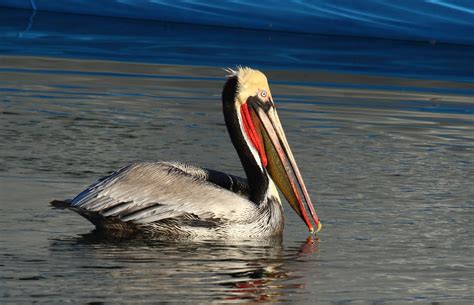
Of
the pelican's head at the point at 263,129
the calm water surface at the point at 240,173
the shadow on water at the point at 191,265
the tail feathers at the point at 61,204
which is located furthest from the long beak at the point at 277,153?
the tail feathers at the point at 61,204

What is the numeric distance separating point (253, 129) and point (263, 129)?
0.05 metres

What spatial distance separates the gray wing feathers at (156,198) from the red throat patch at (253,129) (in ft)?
Result: 1.75

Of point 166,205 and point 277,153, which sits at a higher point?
point 277,153

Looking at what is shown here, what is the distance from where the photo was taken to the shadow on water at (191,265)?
5488 mm

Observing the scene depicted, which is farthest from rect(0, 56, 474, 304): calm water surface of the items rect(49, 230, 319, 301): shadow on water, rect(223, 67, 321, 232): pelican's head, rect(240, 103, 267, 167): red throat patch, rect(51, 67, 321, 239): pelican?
rect(240, 103, 267, 167): red throat patch

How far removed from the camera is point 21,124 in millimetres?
9375

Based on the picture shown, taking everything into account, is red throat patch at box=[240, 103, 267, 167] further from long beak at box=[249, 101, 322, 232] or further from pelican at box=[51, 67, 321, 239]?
pelican at box=[51, 67, 321, 239]

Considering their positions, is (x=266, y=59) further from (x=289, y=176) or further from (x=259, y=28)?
(x=289, y=176)

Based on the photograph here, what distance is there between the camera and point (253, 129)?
7145mm

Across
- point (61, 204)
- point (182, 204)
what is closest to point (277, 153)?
point (182, 204)

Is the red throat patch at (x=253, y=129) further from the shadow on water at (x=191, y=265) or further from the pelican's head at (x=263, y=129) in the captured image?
the shadow on water at (x=191, y=265)

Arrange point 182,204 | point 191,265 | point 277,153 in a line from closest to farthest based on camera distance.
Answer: point 191,265
point 182,204
point 277,153

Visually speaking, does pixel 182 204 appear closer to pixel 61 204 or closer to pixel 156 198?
pixel 156 198

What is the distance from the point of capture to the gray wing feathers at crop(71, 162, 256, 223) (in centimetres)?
656
